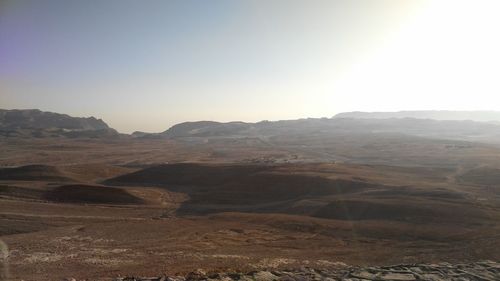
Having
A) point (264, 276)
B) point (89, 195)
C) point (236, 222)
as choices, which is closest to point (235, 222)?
point (236, 222)

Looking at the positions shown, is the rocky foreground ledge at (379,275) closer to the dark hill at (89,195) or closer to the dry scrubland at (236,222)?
the dry scrubland at (236,222)

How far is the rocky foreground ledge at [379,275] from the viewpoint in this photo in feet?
37.0

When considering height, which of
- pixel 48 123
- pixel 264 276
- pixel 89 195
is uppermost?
pixel 48 123

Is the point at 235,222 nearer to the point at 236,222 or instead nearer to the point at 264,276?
the point at 236,222

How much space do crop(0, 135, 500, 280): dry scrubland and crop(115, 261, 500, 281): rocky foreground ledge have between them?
13.1 feet

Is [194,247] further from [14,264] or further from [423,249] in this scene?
[423,249]

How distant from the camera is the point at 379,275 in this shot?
1175 cm

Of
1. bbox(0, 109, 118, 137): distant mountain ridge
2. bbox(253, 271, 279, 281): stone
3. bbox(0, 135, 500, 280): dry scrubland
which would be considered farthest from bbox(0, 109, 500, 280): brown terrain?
bbox(0, 109, 118, 137): distant mountain ridge

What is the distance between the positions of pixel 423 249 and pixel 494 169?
119ft

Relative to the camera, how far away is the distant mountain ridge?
157 m

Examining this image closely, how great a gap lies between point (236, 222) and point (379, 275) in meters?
17.3

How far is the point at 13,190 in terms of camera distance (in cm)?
3725

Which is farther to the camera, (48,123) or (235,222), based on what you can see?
(48,123)

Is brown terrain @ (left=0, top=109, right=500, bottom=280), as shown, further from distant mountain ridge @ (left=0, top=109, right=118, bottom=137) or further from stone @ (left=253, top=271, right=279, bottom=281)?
distant mountain ridge @ (left=0, top=109, right=118, bottom=137)
